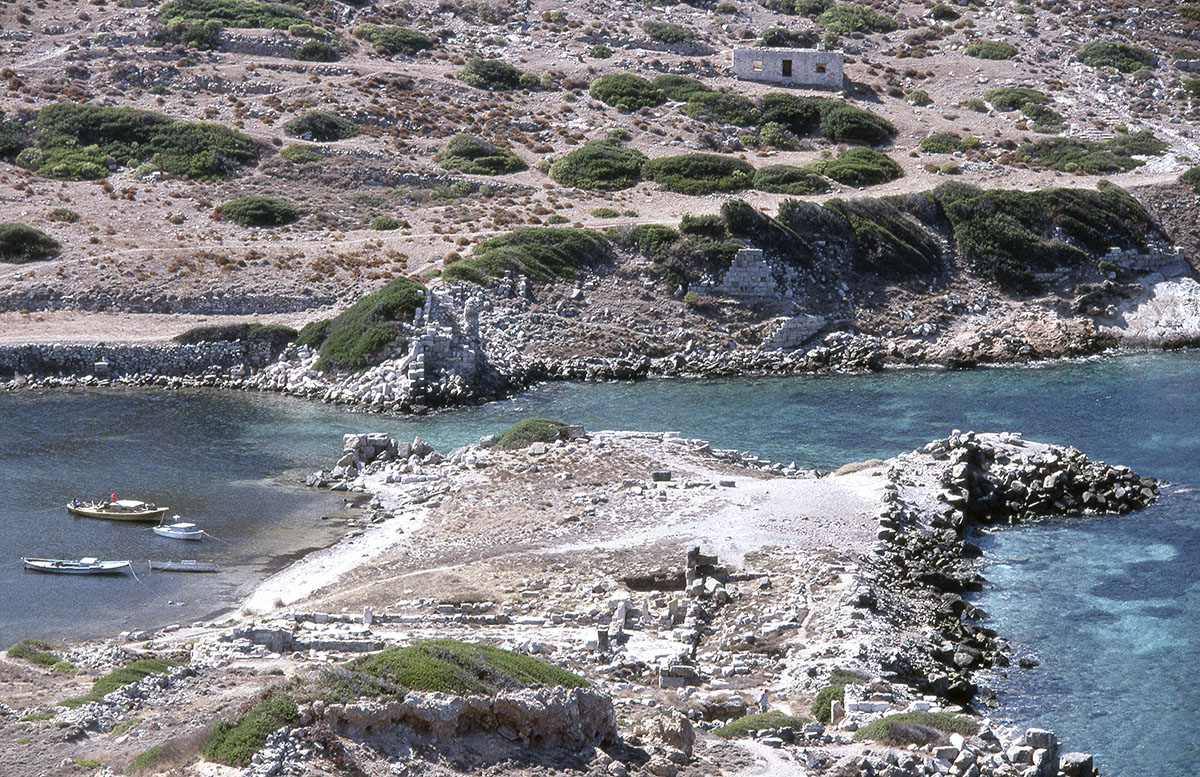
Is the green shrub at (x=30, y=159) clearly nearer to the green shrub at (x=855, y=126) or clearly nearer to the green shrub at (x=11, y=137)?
the green shrub at (x=11, y=137)

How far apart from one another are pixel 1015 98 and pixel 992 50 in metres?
Answer: 10.3

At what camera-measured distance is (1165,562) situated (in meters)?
37.1

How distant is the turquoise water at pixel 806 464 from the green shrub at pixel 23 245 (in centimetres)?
1362

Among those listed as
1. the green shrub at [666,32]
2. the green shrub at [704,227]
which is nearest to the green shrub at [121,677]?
the green shrub at [704,227]

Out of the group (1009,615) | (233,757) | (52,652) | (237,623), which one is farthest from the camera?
(1009,615)

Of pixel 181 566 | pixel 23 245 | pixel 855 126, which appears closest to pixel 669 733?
pixel 181 566

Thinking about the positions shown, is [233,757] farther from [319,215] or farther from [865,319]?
[319,215]

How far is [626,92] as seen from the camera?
95.2m

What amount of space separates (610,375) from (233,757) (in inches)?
1792

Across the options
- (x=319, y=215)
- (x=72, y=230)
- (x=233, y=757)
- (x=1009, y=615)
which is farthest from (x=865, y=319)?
(x=233, y=757)

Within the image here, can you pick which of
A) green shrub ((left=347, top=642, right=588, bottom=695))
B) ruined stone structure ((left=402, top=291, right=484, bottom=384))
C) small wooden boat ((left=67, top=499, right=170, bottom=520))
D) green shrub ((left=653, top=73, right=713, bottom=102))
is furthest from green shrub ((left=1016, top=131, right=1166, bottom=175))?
green shrub ((left=347, top=642, right=588, bottom=695))

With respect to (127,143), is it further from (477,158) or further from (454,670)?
(454,670)

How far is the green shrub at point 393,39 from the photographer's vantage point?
4087 inches

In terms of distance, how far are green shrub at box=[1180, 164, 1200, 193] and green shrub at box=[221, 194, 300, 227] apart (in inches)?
2024
